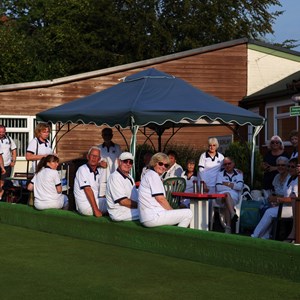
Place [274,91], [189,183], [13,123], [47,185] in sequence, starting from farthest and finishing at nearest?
[274,91] < [13,123] < [189,183] < [47,185]

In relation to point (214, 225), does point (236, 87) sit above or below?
above

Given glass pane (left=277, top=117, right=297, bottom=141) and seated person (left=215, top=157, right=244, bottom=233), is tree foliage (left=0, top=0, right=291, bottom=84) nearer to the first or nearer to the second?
glass pane (left=277, top=117, right=297, bottom=141)

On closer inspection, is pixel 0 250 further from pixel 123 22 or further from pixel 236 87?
pixel 123 22

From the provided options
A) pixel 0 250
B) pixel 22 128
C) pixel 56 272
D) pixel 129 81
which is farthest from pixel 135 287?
pixel 22 128

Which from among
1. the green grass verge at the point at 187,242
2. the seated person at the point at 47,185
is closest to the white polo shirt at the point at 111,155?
the seated person at the point at 47,185

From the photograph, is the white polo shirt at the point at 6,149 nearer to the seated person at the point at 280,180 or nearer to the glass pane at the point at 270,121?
the seated person at the point at 280,180

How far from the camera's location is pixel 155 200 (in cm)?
1016

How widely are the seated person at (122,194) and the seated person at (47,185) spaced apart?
2117mm

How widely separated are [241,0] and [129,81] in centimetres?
2888

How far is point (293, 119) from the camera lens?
23.4 meters

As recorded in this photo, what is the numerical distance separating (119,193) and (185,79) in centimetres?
1470

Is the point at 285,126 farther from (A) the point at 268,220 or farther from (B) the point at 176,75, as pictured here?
(A) the point at 268,220

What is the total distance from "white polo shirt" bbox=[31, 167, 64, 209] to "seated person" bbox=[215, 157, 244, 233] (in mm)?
2656

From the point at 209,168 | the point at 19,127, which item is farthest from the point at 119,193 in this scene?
the point at 19,127
